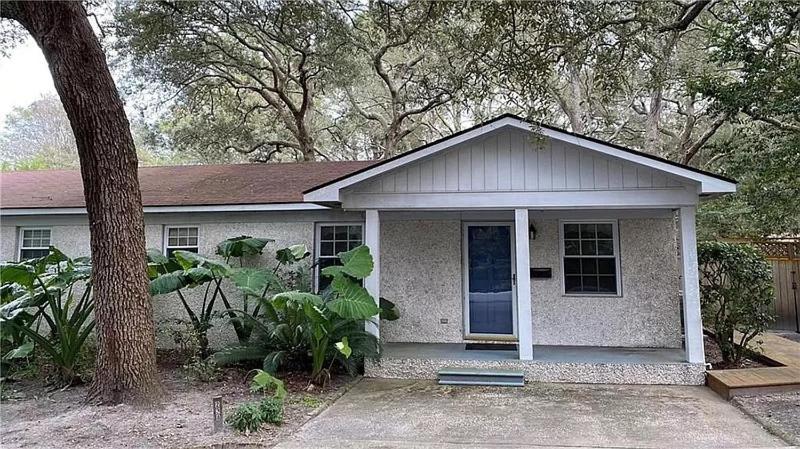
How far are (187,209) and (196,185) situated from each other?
1370mm

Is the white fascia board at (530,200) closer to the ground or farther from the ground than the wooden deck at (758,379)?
farther from the ground

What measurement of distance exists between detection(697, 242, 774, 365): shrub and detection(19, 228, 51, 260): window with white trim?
11.1 meters

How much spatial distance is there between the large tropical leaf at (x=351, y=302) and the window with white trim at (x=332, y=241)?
1872 millimetres

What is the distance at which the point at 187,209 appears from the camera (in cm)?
849

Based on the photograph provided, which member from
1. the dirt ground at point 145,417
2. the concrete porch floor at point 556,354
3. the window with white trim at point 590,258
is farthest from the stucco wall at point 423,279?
the dirt ground at point 145,417

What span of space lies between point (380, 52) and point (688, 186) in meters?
9.49

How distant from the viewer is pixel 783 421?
16.1 ft

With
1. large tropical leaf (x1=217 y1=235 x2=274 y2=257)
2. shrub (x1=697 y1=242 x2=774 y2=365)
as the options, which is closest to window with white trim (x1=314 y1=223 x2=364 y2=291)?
large tropical leaf (x1=217 y1=235 x2=274 y2=257)

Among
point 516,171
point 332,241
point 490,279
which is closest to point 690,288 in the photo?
point 516,171

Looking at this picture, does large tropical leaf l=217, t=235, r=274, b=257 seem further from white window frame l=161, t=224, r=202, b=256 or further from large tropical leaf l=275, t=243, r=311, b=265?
white window frame l=161, t=224, r=202, b=256

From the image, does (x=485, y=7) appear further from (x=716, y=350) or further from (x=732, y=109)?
(x=716, y=350)

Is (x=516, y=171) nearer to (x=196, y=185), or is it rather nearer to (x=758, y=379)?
(x=758, y=379)

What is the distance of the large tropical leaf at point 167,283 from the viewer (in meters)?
6.91

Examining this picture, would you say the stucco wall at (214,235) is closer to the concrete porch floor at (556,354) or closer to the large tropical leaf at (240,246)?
the large tropical leaf at (240,246)
